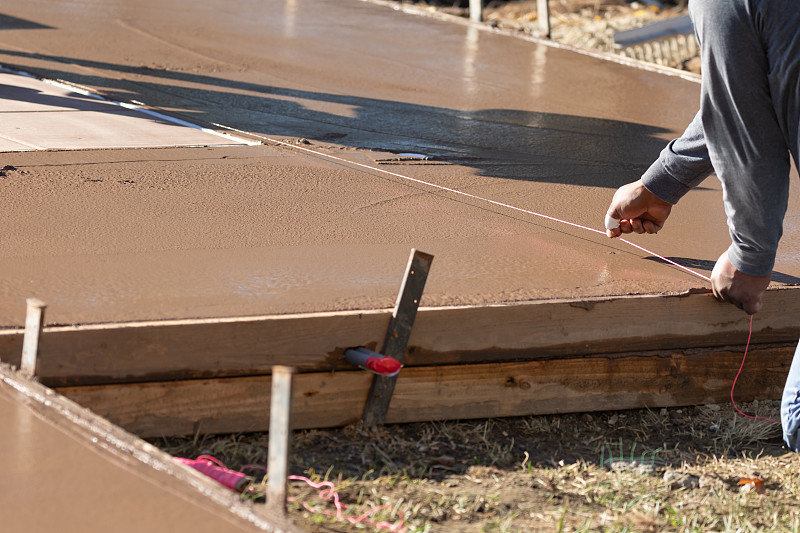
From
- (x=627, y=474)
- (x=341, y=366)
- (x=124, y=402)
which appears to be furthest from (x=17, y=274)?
(x=627, y=474)

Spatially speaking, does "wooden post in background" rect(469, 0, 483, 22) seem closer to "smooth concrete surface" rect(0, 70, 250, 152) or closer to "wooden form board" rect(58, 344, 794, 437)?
"smooth concrete surface" rect(0, 70, 250, 152)

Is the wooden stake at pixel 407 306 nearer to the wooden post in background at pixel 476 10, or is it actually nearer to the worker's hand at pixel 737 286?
the worker's hand at pixel 737 286

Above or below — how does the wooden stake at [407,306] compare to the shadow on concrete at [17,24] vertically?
below

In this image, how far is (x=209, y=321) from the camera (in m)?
2.71

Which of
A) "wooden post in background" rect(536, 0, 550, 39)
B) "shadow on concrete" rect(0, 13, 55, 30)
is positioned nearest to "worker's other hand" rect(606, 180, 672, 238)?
"wooden post in background" rect(536, 0, 550, 39)

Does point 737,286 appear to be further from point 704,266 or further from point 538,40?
point 538,40

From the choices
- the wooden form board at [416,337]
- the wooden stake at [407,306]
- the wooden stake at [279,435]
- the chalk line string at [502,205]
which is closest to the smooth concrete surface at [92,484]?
the wooden stake at [279,435]

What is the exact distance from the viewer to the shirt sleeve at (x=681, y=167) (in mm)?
3078

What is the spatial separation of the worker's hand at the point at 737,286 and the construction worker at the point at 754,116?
12mm

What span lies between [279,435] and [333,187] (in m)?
2.34

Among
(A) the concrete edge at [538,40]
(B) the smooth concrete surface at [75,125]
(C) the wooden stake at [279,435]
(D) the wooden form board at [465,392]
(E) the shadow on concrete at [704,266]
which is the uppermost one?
(A) the concrete edge at [538,40]

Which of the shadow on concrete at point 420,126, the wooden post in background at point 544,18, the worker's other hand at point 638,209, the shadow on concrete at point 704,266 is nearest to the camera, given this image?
the worker's other hand at point 638,209

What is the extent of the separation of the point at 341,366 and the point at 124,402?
668 millimetres

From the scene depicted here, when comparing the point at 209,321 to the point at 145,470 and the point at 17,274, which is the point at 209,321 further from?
the point at 17,274
